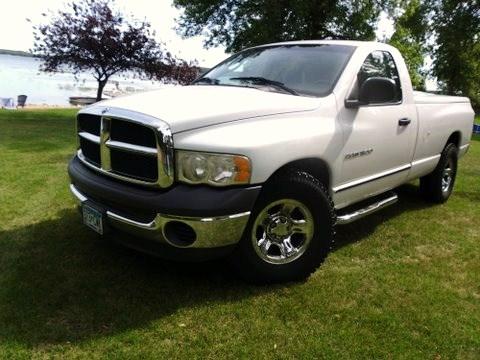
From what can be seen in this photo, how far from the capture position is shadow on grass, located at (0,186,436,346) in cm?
291

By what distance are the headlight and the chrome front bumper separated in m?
0.23

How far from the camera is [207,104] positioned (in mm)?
3277

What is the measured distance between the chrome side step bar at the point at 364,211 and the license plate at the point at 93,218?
5.95ft

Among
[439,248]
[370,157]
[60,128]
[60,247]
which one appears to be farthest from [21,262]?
[60,128]

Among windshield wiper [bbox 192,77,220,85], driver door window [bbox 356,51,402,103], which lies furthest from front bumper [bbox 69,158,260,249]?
driver door window [bbox 356,51,402,103]

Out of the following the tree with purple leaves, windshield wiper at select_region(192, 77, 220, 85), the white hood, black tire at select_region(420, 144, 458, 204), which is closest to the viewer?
the white hood

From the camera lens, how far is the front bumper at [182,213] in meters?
2.91

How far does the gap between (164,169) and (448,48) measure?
72.3ft

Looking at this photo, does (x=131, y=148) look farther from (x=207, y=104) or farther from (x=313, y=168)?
(x=313, y=168)

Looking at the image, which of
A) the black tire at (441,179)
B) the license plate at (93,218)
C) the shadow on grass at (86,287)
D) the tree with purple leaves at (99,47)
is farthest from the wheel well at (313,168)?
the tree with purple leaves at (99,47)

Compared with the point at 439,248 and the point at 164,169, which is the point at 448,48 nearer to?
the point at 439,248

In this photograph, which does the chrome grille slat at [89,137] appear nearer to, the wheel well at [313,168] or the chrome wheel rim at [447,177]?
the wheel well at [313,168]

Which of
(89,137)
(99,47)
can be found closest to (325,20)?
(99,47)

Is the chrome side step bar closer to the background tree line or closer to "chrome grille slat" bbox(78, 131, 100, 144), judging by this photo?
"chrome grille slat" bbox(78, 131, 100, 144)
